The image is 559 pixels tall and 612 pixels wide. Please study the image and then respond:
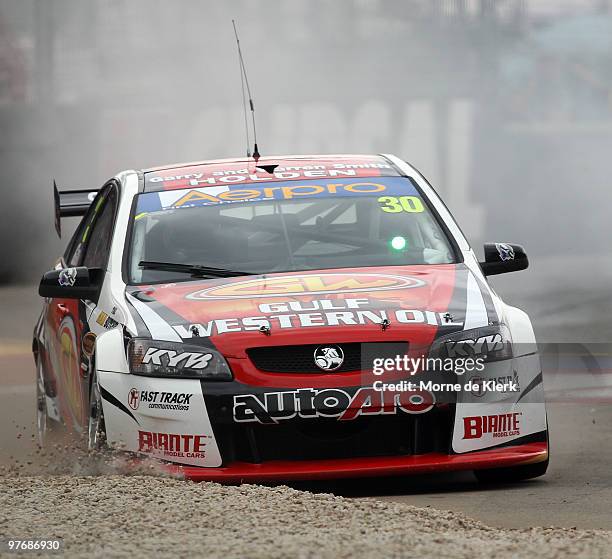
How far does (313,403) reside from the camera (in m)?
6.15

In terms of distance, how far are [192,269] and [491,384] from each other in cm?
151

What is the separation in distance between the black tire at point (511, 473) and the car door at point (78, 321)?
5.49ft

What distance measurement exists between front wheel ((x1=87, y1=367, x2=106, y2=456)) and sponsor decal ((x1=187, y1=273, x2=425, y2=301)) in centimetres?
54

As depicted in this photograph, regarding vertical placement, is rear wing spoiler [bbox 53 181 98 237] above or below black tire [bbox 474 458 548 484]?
above

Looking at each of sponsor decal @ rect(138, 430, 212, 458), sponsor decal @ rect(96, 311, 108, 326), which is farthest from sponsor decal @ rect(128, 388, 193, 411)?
sponsor decal @ rect(96, 311, 108, 326)

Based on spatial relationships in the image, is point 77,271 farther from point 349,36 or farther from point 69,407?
point 349,36

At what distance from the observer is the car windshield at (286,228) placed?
7180 mm

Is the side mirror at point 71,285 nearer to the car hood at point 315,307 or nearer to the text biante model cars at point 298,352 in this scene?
the text biante model cars at point 298,352

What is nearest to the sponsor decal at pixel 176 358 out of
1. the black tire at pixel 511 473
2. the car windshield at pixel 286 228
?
the car windshield at pixel 286 228

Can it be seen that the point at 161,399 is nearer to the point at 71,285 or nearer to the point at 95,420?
the point at 95,420

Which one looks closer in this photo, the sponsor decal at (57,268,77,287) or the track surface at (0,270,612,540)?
the track surface at (0,270,612,540)

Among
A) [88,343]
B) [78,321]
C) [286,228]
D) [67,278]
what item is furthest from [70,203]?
[88,343]

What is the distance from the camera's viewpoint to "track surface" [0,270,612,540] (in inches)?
235

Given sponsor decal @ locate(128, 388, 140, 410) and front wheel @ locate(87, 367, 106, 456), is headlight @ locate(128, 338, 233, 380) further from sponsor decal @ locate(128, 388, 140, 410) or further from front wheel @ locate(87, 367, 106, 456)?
front wheel @ locate(87, 367, 106, 456)
